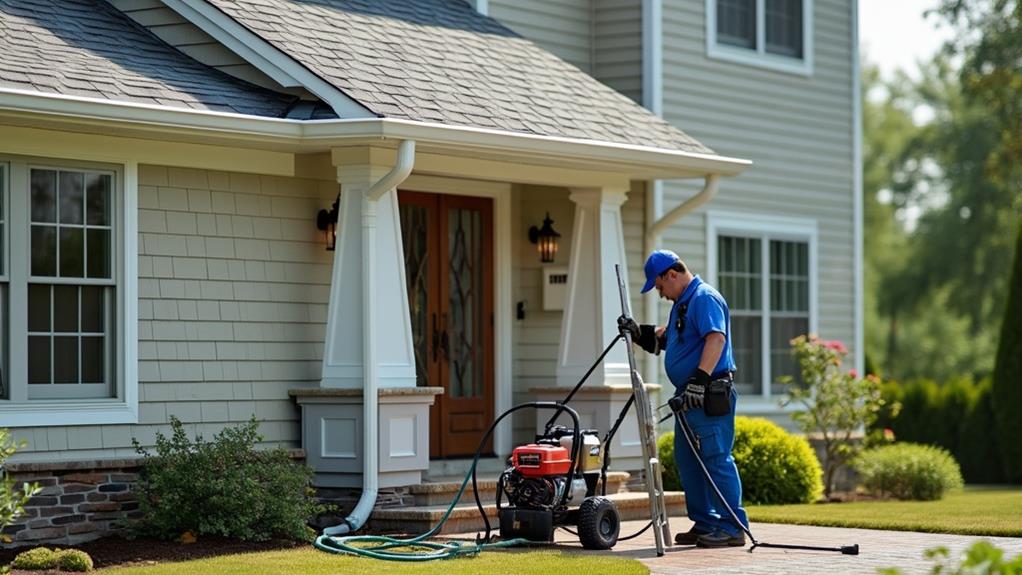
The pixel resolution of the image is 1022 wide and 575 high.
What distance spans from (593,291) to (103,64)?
14.9ft

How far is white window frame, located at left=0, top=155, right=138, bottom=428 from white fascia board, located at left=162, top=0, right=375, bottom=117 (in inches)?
49.8

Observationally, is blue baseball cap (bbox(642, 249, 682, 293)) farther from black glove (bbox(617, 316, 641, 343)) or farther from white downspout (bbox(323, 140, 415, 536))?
white downspout (bbox(323, 140, 415, 536))

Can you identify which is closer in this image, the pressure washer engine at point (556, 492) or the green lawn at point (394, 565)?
the green lawn at point (394, 565)

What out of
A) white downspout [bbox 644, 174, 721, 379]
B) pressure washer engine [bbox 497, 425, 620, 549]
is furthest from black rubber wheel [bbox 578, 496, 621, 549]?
white downspout [bbox 644, 174, 721, 379]

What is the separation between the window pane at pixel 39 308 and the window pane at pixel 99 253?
1.15 feet

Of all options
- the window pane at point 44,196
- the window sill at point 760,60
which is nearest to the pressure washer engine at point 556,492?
the window pane at point 44,196

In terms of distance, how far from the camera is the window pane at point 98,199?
11312 millimetres

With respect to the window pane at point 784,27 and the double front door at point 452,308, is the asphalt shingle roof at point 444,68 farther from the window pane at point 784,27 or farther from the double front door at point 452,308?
the window pane at point 784,27

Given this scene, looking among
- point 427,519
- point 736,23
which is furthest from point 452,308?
point 736,23

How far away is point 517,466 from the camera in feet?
34.7

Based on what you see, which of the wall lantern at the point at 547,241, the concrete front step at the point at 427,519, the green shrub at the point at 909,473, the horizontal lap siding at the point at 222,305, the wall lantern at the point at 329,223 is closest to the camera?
the horizontal lap siding at the point at 222,305

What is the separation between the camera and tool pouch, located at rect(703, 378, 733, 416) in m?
10.7

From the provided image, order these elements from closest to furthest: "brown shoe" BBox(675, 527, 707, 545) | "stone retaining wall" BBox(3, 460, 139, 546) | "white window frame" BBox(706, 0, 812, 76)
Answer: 1. "stone retaining wall" BBox(3, 460, 139, 546)
2. "brown shoe" BBox(675, 527, 707, 545)
3. "white window frame" BBox(706, 0, 812, 76)

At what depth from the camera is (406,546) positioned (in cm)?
1102
